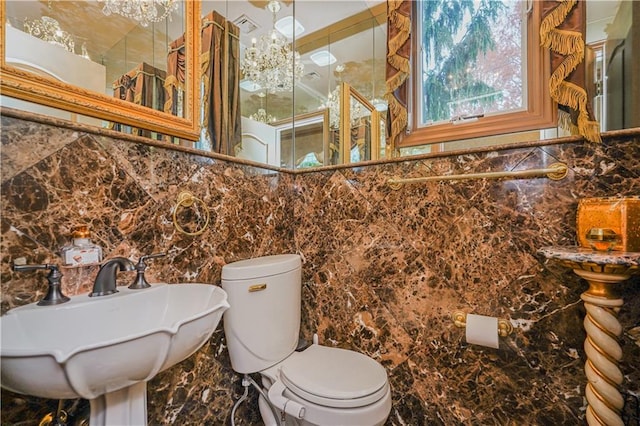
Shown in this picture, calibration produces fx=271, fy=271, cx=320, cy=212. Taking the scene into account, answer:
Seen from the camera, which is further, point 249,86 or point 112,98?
point 249,86

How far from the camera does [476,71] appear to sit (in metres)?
1.39

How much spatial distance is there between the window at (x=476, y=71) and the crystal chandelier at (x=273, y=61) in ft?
3.09

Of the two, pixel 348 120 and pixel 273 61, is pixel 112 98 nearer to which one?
pixel 273 61

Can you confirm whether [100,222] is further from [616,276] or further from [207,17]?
[616,276]

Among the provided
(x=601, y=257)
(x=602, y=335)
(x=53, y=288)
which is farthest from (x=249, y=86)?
(x=602, y=335)

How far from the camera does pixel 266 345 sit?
4.16 ft

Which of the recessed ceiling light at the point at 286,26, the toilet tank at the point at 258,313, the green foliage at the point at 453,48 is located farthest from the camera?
the recessed ceiling light at the point at 286,26

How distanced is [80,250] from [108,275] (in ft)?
0.36

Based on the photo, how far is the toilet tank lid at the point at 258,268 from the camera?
120cm

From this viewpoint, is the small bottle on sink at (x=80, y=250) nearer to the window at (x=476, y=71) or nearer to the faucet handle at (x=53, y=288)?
the faucet handle at (x=53, y=288)

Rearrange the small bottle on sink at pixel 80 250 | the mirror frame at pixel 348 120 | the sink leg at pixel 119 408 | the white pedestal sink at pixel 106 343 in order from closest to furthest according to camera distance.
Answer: the white pedestal sink at pixel 106 343 < the sink leg at pixel 119 408 < the small bottle on sink at pixel 80 250 < the mirror frame at pixel 348 120

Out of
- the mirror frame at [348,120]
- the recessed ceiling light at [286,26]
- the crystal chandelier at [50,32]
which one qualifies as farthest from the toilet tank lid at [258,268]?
the recessed ceiling light at [286,26]

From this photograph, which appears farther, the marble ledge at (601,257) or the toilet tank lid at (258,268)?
the toilet tank lid at (258,268)

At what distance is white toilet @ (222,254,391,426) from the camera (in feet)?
3.36
